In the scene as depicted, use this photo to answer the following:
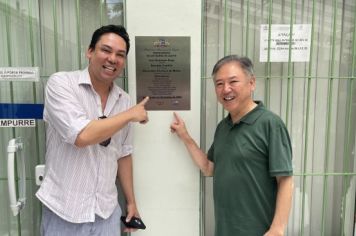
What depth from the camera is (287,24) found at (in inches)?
92.2

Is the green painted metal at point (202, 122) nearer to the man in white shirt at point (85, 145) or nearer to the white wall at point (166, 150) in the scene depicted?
the white wall at point (166, 150)

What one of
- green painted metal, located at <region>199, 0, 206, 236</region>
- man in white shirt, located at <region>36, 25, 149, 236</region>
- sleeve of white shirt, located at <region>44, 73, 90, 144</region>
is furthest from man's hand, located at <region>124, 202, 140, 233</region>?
sleeve of white shirt, located at <region>44, 73, 90, 144</region>

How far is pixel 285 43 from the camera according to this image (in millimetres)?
2312

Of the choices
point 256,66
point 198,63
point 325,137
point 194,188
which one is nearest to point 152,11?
point 198,63

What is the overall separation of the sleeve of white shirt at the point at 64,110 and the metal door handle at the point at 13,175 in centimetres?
46

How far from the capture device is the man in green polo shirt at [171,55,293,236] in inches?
68.6

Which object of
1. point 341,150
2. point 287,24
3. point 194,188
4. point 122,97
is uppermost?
point 287,24

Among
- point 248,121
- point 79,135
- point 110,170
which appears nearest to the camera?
point 79,135

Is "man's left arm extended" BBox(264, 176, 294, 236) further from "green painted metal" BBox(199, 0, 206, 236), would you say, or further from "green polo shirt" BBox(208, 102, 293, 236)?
"green painted metal" BBox(199, 0, 206, 236)

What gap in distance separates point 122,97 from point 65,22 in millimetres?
746

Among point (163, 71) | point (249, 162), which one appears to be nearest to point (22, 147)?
point (163, 71)

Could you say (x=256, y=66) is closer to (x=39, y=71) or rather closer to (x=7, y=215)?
(x=39, y=71)

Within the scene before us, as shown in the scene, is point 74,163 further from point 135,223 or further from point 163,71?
point 163,71

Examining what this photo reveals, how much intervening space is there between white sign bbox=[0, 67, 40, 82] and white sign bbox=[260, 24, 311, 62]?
1.58 meters
